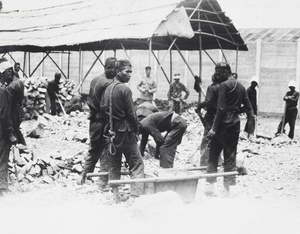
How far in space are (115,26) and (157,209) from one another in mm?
10043

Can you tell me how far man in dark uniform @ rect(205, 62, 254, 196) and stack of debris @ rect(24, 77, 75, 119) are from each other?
5672 millimetres

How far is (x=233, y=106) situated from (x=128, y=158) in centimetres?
183

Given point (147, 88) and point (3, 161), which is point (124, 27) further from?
point (3, 161)

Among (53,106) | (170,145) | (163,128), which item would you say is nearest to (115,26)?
(53,106)

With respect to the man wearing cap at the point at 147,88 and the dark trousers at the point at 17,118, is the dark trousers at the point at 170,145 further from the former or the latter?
the man wearing cap at the point at 147,88

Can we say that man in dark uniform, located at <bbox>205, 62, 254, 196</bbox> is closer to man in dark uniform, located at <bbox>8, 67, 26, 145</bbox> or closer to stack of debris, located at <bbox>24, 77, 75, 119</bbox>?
man in dark uniform, located at <bbox>8, 67, 26, 145</bbox>

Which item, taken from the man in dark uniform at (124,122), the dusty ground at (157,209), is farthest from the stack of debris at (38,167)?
the man in dark uniform at (124,122)

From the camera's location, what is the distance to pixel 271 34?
2020 centimetres

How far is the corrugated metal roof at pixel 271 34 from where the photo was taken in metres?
19.0

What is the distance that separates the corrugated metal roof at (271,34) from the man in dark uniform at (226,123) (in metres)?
12.2

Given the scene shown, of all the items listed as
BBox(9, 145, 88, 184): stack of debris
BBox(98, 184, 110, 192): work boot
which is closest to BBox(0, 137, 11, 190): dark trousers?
BBox(9, 145, 88, 184): stack of debris

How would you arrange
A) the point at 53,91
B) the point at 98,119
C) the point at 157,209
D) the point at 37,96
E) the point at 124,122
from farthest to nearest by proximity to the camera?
the point at 53,91 → the point at 37,96 → the point at 98,119 → the point at 124,122 → the point at 157,209

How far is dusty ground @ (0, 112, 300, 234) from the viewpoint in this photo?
16.6 ft

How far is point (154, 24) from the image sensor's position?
12.8 m
